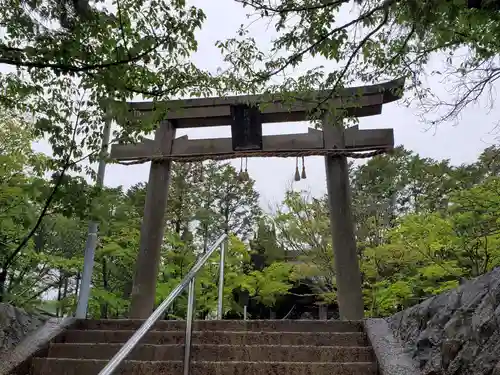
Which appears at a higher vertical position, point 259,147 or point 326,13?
point 259,147

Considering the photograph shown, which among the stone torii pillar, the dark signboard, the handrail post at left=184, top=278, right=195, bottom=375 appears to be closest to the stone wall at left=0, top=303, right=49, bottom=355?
the handrail post at left=184, top=278, right=195, bottom=375

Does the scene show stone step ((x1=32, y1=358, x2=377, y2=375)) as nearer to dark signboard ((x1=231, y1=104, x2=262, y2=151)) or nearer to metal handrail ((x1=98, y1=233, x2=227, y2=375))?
metal handrail ((x1=98, y1=233, x2=227, y2=375))

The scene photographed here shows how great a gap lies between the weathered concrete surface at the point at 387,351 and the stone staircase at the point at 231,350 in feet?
0.31

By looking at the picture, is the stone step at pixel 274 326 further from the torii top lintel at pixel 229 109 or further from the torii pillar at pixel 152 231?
the torii top lintel at pixel 229 109

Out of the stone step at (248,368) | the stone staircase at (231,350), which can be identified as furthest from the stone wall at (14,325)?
the stone step at (248,368)

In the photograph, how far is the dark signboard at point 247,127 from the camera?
6199 millimetres

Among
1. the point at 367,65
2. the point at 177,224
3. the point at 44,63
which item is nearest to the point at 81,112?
the point at 44,63

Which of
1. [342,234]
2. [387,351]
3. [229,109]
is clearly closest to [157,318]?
[387,351]

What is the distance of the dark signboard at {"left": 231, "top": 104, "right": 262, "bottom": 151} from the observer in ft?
20.3

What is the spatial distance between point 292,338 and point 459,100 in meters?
2.22

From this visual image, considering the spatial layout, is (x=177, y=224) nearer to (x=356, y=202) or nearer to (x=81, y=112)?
(x=356, y=202)

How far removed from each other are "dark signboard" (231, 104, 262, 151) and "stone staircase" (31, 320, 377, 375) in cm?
327

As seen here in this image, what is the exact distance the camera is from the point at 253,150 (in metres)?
A: 6.21

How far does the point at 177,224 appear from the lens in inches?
439
